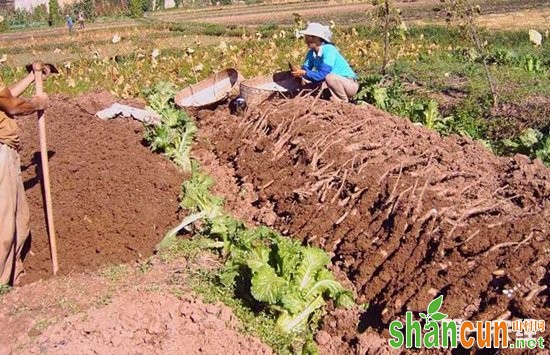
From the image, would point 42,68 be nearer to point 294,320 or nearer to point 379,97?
point 294,320

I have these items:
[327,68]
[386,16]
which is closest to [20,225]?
[327,68]

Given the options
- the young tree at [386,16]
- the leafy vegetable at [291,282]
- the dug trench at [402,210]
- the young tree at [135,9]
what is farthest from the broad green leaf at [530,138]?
the young tree at [135,9]

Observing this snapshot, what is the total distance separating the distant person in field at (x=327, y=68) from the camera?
8578 millimetres

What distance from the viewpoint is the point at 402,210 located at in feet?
17.0

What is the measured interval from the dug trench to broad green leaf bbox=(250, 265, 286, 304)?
0.50 metres

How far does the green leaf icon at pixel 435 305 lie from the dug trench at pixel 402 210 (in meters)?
0.06

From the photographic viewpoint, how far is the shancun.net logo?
375 cm

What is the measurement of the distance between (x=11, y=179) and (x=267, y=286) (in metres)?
2.56

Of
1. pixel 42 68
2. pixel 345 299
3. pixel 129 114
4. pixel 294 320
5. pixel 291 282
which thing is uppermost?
pixel 42 68

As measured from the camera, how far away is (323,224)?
574 cm

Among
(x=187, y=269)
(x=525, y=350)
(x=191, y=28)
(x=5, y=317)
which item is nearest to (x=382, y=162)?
(x=187, y=269)

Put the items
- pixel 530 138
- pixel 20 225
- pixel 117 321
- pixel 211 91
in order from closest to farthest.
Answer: pixel 117 321, pixel 20 225, pixel 530 138, pixel 211 91

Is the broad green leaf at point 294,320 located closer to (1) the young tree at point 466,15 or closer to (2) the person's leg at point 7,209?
(2) the person's leg at point 7,209

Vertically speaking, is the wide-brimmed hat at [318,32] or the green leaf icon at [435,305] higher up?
the wide-brimmed hat at [318,32]
